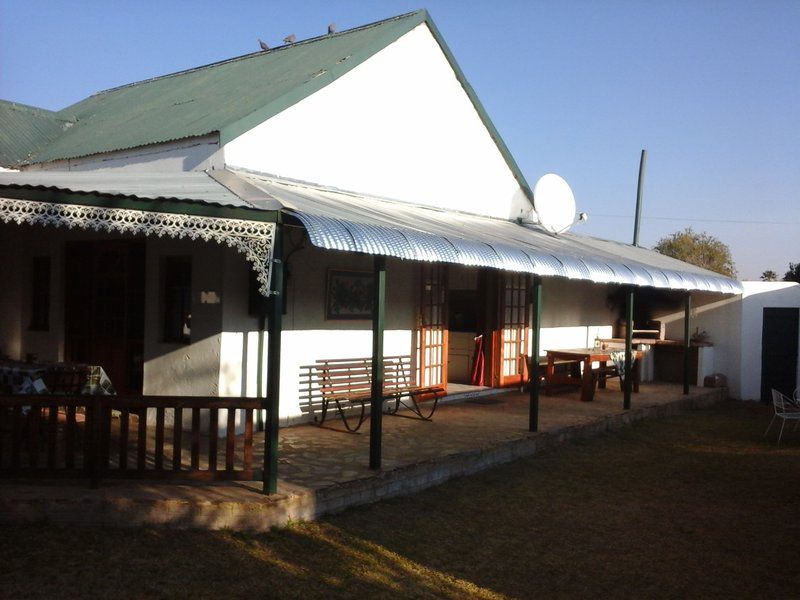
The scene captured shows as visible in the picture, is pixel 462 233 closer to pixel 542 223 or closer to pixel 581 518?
pixel 581 518

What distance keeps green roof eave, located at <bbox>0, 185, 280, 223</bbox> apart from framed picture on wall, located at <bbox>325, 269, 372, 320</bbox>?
3.54 metres

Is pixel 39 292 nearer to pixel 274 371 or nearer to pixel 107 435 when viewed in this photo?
pixel 107 435

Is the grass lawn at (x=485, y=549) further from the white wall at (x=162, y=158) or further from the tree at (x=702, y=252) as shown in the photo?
the tree at (x=702, y=252)

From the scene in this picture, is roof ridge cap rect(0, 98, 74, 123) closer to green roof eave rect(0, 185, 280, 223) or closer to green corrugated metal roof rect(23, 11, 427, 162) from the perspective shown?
green corrugated metal roof rect(23, 11, 427, 162)

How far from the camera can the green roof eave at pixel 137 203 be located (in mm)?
5406

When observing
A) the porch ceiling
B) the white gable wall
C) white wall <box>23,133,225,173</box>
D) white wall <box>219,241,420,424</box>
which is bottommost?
white wall <box>219,241,420,424</box>

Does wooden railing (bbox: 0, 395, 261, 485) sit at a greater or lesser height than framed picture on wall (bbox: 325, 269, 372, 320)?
lesser

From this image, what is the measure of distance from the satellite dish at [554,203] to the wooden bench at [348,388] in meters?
4.30

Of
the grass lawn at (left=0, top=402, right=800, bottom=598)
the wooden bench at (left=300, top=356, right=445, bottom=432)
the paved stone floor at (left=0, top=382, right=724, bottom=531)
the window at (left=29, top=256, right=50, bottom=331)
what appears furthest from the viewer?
the window at (left=29, top=256, right=50, bottom=331)

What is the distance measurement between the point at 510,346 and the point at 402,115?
453 cm

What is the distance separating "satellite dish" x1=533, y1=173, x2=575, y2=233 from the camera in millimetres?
12516

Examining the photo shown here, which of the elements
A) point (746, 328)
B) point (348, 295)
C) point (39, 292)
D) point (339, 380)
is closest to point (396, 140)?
point (348, 295)

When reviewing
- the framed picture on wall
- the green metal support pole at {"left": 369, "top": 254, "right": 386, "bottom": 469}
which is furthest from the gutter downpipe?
the framed picture on wall

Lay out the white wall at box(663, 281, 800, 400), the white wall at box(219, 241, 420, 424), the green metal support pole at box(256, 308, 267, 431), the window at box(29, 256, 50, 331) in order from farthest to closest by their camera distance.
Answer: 1. the white wall at box(663, 281, 800, 400)
2. the window at box(29, 256, 50, 331)
3. the green metal support pole at box(256, 308, 267, 431)
4. the white wall at box(219, 241, 420, 424)
